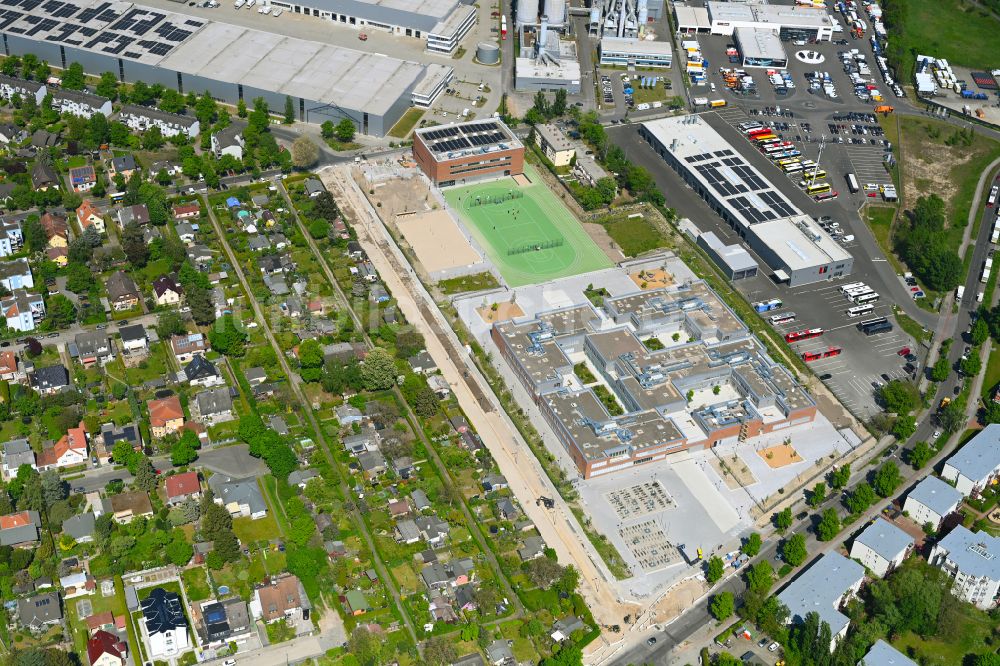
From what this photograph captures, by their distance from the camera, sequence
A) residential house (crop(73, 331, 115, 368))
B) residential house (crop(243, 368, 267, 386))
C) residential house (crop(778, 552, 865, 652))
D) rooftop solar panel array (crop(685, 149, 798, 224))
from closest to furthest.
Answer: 1. residential house (crop(778, 552, 865, 652))
2. residential house (crop(243, 368, 267, 386))
3. residential house (crop(73, 331, 115, 368))
4. rooftop solar panel array (crop(685, 149, 798, 224))

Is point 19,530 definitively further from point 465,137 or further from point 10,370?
Result: point 465,137

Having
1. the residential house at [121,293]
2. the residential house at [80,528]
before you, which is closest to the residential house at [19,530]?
the residential house at [80,528]

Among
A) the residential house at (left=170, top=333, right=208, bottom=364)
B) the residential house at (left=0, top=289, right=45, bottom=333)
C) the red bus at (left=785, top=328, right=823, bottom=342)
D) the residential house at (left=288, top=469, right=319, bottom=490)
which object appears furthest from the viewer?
the red bus at (left=785, top=328, right=823, bottom=342)

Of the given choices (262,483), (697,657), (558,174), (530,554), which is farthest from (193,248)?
(697,657)

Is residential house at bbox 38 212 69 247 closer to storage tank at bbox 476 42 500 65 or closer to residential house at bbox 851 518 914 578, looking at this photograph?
storage tank at bbox 476 42 500 65

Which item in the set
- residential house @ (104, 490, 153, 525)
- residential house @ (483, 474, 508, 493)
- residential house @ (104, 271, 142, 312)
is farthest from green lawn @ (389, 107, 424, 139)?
residential house @ (104, 490, 153, 525)

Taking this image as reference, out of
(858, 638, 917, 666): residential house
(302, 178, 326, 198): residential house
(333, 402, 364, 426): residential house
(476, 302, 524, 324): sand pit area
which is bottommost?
(333, 402, 364, 426): residential house

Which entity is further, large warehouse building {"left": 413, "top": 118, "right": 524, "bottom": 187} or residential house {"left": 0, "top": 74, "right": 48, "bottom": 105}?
residential house {"left": 0, "top": 74, "right": 48, "bottom": 105}

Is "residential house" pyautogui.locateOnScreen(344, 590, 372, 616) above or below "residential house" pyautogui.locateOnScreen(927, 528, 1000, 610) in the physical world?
below
